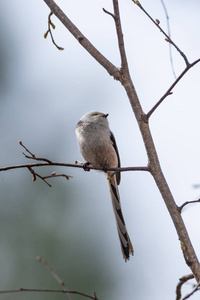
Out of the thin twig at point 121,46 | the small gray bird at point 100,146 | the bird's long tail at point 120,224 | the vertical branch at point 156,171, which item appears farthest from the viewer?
the small gray bird at point 100,146

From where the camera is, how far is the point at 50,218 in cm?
861

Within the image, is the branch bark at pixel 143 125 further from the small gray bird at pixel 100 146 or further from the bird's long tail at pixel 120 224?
the small gray bird at pixel 100 146

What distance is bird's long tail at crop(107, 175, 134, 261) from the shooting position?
398cm

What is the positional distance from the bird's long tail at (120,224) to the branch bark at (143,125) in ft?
3.33

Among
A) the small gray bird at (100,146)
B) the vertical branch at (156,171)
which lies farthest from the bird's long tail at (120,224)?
the vertical branch at (156,171)

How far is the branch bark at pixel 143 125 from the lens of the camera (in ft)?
7.63

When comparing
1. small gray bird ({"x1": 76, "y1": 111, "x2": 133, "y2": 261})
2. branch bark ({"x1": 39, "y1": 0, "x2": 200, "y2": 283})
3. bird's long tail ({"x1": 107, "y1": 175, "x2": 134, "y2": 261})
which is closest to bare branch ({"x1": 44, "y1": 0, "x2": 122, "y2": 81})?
branch bark ({"x1": 39, "y1": 0, "x2": 200, "y2": 283})

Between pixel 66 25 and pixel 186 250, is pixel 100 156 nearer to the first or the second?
pixel 66 25

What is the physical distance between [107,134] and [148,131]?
2339mm

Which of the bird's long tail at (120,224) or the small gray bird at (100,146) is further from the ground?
the small gray bird at (100,146)

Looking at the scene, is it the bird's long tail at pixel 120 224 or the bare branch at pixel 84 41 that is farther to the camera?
the bird's long tail at pixel 120 224

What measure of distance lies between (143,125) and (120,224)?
2.01 metres

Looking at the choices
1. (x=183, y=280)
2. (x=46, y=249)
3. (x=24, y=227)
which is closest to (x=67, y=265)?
(x=46, y=249)

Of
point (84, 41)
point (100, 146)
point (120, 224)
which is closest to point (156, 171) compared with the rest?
point (84, 41)
